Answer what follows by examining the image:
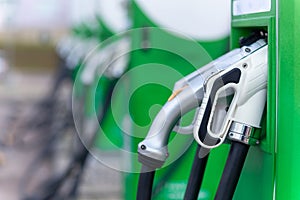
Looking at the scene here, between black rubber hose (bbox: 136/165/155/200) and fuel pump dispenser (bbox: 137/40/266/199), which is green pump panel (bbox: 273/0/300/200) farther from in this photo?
black rubber hose (bbox: 136/165/155/200)

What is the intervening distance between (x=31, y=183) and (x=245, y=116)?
3303 mm

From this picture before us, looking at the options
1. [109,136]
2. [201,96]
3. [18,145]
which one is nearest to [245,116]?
[201,96]

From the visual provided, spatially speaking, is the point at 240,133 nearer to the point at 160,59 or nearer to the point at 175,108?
the point at 175,108

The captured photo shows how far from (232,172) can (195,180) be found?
10cm

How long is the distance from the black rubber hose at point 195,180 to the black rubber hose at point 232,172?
7 cm

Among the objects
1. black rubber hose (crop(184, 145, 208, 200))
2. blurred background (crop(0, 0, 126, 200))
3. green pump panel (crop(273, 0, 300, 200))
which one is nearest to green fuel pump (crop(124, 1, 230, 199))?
black rubber hose (crop(184, 145, 208, 200))

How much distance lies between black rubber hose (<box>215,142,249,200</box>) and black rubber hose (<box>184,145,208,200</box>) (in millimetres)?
68

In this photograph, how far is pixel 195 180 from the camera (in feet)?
5.18

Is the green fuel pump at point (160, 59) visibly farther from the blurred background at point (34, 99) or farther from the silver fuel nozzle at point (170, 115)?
the blurred background at point (34, 99)

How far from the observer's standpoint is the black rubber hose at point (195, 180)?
157cm

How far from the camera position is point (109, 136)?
3.90 m

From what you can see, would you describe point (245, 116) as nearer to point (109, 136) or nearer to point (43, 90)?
point (109, 136)

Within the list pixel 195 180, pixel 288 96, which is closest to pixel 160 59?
pixel 195 180

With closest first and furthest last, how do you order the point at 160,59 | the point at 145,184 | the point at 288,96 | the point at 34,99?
1. the point at 288,96
2. the point at 145,184
3. the point at 160,59
4. the point at 34,99
